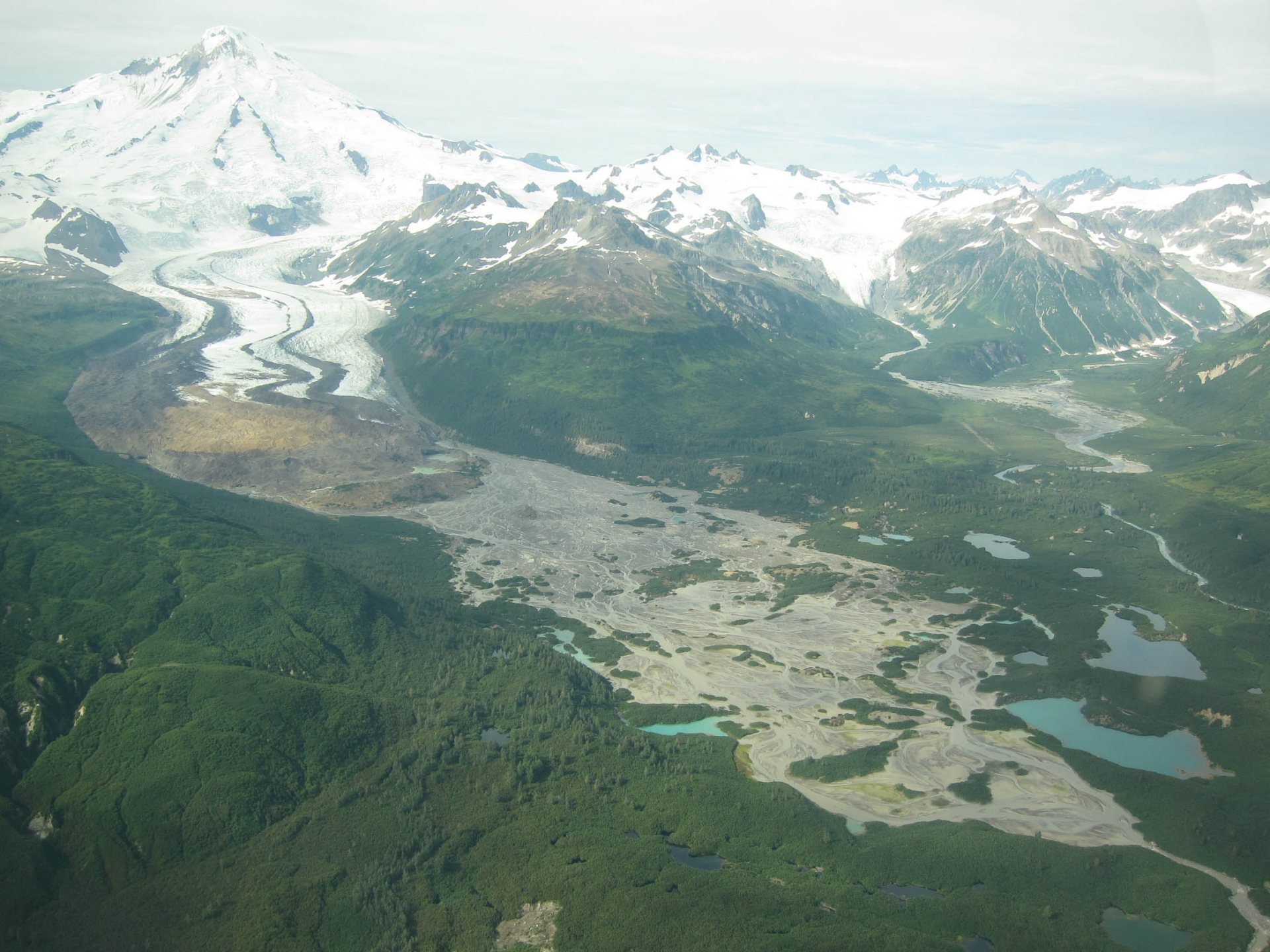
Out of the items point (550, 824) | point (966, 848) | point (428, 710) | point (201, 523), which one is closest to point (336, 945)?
point (550, 824)

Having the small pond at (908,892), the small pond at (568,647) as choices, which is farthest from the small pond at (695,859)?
the small pond at (568,647)

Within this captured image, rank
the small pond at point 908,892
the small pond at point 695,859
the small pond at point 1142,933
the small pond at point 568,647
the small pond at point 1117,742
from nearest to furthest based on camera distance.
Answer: the small pond at point 1142,933 < the small pond at point 908,892 < the small pond at point 695,859 < the small pond at point 1117,742 < the small pond at point 568,647

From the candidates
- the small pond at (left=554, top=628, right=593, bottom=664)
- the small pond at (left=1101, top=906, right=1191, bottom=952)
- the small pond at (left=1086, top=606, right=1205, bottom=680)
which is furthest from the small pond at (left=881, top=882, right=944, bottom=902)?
the small pond at (left=554, top=628, right=593, bottom=664)

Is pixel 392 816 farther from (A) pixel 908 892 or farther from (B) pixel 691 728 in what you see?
(A) pixel 908 892

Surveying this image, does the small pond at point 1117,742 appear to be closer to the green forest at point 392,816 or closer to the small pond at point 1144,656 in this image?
the green forest at point 392,816

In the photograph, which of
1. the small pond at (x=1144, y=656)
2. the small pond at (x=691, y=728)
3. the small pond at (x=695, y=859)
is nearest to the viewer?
the small pond at (x=695, y=859)

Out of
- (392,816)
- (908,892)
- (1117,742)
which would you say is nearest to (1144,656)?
(1117,742)
